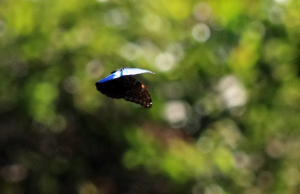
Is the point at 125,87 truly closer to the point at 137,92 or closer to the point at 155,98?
the point at 137,92

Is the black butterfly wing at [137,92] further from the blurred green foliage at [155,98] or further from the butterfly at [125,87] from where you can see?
the blurred green foliage at [155,98]

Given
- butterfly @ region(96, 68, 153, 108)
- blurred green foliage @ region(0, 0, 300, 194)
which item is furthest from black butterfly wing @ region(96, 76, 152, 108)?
blurred green foliage @ region(0, 0, 300, 194)

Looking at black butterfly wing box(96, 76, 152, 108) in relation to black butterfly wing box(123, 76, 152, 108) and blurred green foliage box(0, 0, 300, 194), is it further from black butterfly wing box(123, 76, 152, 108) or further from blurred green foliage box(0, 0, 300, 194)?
blurred green foliage box(0, 0, 300, 194)

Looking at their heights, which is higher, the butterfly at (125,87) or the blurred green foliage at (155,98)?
the blurred green foliage at (155,98)

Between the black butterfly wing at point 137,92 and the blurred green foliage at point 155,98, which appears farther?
the blurred green foliage at point 155,98

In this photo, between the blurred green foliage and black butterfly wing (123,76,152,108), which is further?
the blurred green foliage

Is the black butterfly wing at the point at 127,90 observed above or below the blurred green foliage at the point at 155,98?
below

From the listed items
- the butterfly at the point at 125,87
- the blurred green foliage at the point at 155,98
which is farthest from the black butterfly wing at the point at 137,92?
the blurred green foliage at the point at 155,98

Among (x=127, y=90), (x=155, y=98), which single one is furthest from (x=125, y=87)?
(x=155, y=98)

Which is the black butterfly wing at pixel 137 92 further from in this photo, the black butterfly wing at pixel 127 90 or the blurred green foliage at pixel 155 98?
the blurred green foliage at pixel 155 98
